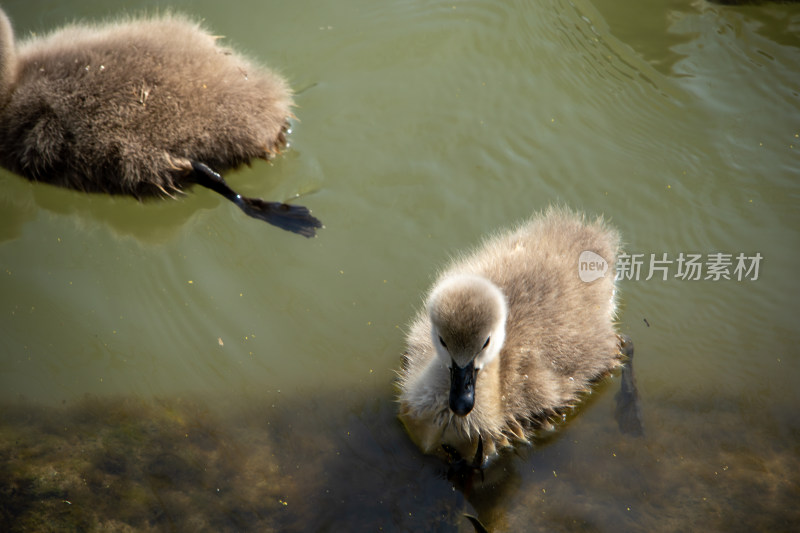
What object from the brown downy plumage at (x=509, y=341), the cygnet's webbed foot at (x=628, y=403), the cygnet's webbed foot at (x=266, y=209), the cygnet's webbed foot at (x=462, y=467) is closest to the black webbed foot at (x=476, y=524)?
the cygnet's webbed foot at (x=462, y=467)

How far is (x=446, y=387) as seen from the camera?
2.92m

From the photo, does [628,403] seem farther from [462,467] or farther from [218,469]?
[218,469]

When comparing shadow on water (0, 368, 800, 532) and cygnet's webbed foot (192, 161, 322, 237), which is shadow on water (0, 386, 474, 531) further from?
cygnet's webbed foot (192, 161, 322, 237)

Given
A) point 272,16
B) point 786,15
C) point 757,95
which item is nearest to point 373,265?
point 272,16

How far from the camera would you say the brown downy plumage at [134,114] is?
12.0ft

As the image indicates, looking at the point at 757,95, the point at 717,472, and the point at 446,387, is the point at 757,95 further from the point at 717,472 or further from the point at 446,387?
the point at 446,387

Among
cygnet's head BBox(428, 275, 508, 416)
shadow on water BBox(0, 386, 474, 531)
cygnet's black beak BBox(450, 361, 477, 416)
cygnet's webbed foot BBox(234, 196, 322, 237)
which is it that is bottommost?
shadow on water BBox(0, 386, 474, 531)

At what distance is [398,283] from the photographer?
3678 mm

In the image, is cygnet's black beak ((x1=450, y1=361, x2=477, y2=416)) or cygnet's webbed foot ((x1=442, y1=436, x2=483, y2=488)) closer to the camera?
cygnet's black beak ((x1=450, y1=361, x2=477, y2=416))

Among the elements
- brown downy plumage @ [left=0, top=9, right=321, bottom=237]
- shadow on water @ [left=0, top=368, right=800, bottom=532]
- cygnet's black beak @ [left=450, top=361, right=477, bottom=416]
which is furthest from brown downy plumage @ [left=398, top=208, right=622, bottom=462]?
brown downy plumage @ [left=0, top=9, right=321, bottom=237]

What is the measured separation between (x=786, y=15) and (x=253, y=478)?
181 inches

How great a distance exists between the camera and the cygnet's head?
2.66m

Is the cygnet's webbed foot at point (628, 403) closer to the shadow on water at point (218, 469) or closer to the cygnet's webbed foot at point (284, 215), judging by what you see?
the shadow on water at point (218, 469)

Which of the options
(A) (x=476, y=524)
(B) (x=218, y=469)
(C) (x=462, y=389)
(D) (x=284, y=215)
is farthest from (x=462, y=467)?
(D) (x=284, y=215)
